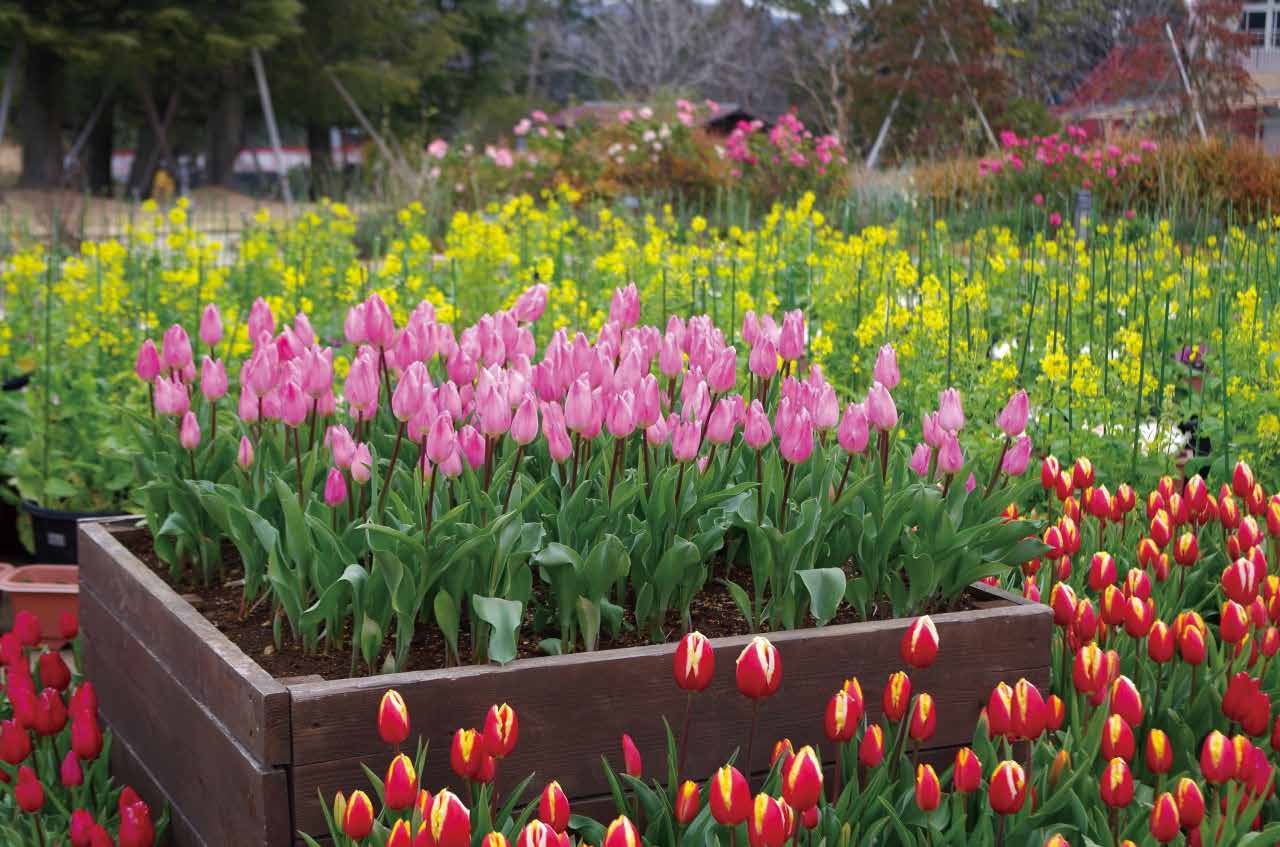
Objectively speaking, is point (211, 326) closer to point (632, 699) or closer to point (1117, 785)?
point (632, 699)

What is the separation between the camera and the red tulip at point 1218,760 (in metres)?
1.93

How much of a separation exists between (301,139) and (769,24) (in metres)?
36.4

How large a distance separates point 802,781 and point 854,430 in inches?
30.7

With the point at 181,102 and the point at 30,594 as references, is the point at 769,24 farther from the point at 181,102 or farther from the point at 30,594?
the point at 30,594

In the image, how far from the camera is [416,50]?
2798cm

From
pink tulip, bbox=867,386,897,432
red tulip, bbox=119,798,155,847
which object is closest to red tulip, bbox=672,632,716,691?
pink tulip, bbox=867,386,897,432

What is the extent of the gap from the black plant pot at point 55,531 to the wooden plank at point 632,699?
2503mm

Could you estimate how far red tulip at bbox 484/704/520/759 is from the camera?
6.01 ft

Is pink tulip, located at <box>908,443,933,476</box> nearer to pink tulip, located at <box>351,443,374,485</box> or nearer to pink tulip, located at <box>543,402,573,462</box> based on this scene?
pink tulip, located at <box>543,402,573,462</box>

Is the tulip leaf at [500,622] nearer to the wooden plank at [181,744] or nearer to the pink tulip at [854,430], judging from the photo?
the wooden plank at [181,744]

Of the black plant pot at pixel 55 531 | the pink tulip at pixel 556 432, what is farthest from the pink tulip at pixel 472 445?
the black plant pot at pixel 55 531

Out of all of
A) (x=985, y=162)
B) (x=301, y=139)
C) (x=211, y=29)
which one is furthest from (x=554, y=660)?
(x=301, y=139)

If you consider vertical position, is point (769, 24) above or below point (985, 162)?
above

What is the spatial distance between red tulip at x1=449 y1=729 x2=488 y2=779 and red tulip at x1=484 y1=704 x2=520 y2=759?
1cm
